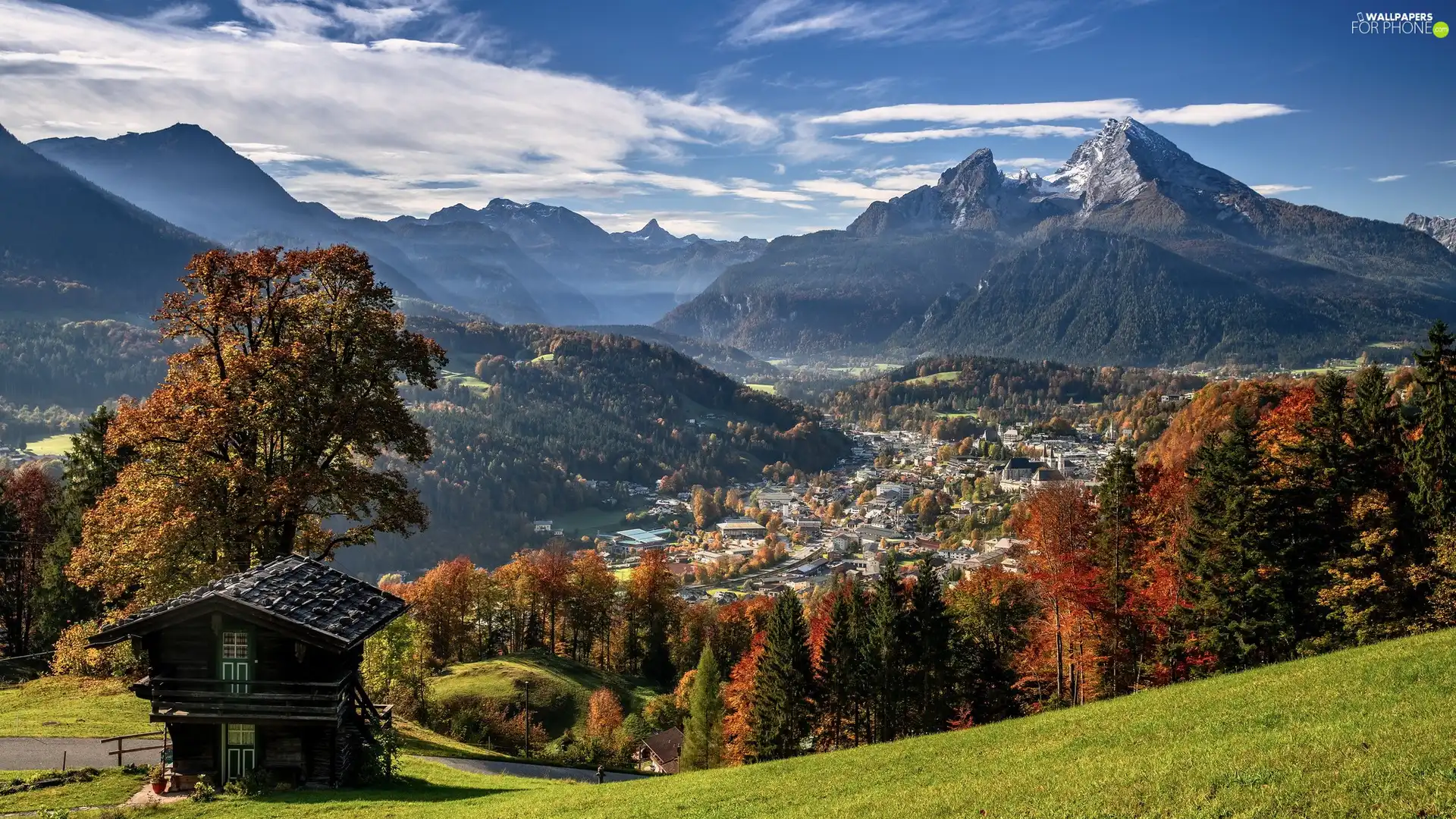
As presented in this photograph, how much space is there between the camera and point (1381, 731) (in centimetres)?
1466

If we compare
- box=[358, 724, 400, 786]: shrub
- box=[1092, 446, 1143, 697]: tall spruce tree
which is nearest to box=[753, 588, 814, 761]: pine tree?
box=[1092, 446, 1143, 697]: tall spruce tree

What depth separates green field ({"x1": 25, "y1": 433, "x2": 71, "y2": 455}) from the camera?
18075cm

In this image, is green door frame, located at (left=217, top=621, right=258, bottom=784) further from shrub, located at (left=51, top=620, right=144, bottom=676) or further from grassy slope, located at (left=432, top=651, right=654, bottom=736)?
grassy slope, located at (left=432, top=651, right=654, bottom=736)

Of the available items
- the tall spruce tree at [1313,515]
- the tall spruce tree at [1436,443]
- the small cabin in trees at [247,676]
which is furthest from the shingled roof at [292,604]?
the tall spruce tree at [1436,443]

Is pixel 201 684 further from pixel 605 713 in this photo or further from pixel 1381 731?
pixel 605 713

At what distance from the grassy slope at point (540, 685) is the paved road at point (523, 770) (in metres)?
14.2

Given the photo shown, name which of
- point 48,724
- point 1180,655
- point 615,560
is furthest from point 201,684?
point 615,560

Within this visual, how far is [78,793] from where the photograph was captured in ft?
62.7

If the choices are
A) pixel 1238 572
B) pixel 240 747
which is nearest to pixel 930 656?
pixel 1238 572

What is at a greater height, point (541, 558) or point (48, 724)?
point (48, 724)

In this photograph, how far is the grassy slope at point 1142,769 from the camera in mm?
12711

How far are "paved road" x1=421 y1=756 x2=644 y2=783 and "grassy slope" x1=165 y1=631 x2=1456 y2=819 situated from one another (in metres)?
8.73

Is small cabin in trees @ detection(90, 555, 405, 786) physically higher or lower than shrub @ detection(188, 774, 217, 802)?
Result: higher

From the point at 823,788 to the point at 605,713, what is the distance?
4249 cm
